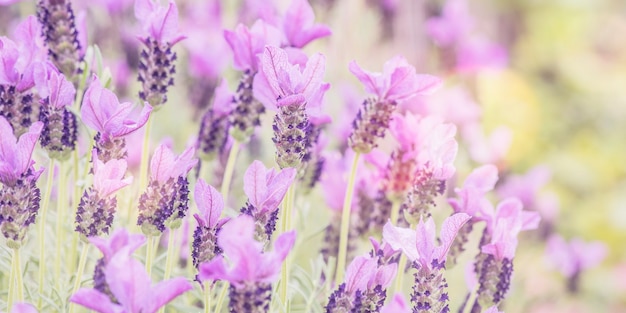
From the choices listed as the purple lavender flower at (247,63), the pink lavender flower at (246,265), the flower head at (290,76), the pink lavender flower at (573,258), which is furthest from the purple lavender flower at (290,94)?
the pink lavender flower at (573,258)

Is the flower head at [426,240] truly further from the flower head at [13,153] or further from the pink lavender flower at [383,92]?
the flower head at [13,153]

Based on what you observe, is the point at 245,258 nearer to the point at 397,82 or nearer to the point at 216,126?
the point at 397,82

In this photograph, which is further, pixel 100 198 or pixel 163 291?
pixel 100 198

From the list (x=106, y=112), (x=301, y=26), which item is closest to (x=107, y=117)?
(x=106, y=112)

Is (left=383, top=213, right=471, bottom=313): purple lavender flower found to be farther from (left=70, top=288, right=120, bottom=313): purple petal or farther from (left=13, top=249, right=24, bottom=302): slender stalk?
(left=13, top=249, right=24, bottom=302): slender stalk

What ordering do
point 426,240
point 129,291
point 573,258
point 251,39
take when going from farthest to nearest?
1. point 573,258
2. point 251,39
3. point 426,240
4. point 129,291

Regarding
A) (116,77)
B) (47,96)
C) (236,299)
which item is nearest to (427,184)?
(236,299)
